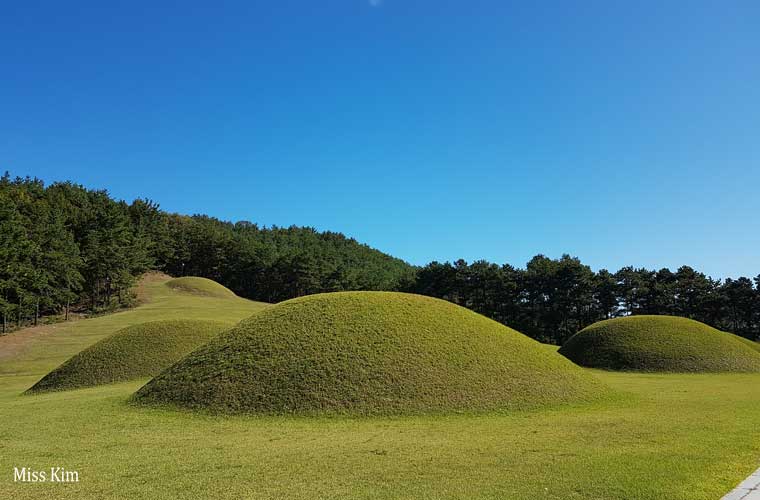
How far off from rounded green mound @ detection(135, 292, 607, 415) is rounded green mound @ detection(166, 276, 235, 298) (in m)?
57.8

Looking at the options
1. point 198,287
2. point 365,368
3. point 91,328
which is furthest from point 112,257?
point 365,368

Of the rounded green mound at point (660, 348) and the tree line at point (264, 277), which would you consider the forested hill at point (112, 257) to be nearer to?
the tree line at point (264, 277)

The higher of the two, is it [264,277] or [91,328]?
[264,277]

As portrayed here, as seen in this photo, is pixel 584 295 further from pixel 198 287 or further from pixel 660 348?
pixel 198 287

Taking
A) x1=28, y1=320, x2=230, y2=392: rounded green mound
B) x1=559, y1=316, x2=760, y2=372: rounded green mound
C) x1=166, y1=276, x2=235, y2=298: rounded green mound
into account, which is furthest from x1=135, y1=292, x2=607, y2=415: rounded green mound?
x1=166, y1=276, x2=235, y2=298: rounded green mound

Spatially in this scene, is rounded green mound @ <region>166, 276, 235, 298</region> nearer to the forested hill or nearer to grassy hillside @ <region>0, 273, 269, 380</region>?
grassy hillside @ <region>0, 273, 269, 380</region>

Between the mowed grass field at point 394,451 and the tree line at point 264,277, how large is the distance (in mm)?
39063

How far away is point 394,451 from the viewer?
35.4ft

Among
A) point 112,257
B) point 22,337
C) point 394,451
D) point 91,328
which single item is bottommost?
point 394,451

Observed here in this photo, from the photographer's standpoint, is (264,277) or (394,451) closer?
(394,451)

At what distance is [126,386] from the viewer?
22766 millimetres

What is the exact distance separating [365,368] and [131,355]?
50.4 ft

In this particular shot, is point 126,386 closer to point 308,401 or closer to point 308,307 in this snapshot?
point 308,307

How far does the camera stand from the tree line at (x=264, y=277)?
170ft
